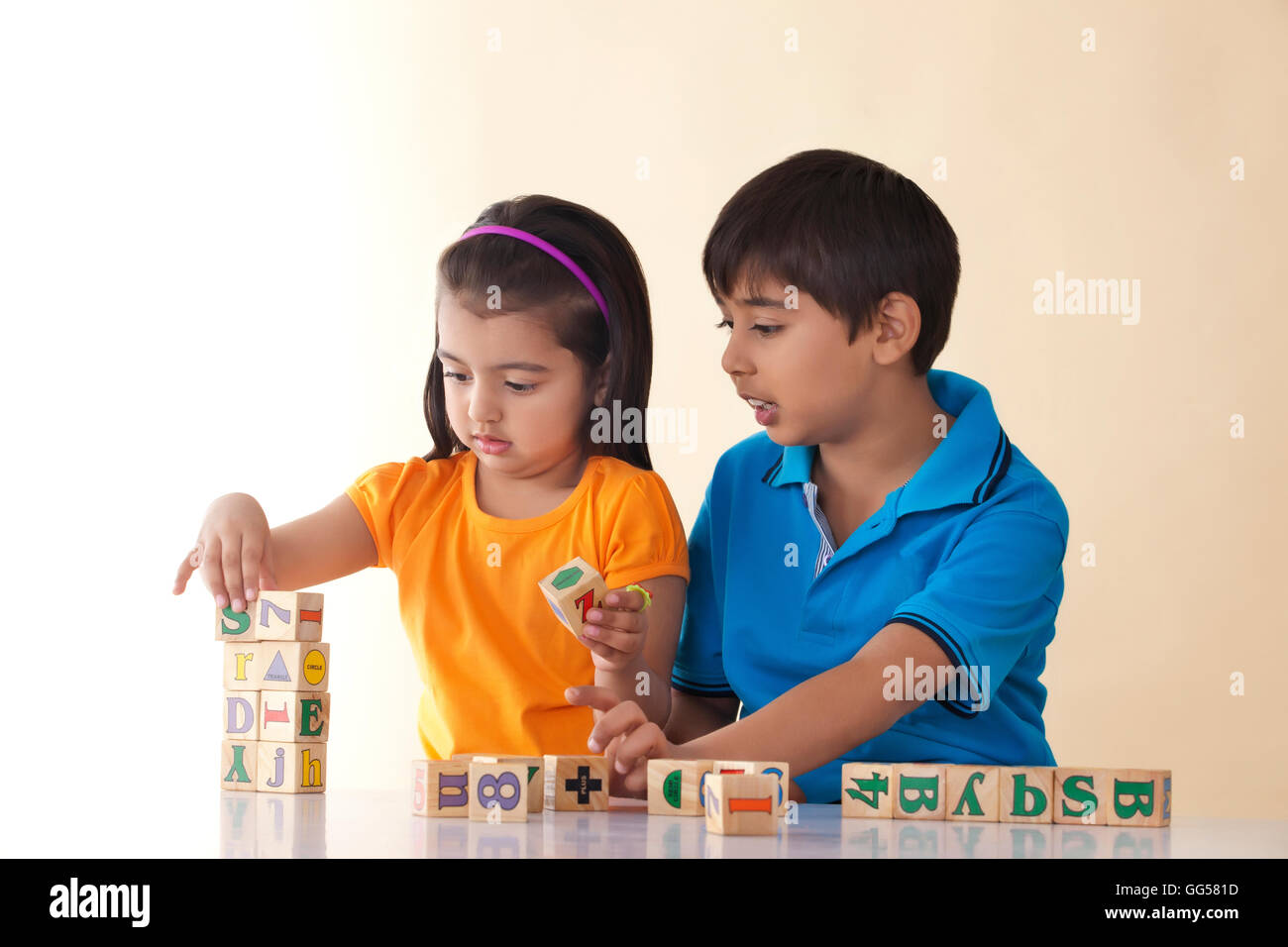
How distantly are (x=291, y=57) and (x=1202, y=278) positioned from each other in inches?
98.7

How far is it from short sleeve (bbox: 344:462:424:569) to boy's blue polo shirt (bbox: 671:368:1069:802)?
35 centimetres

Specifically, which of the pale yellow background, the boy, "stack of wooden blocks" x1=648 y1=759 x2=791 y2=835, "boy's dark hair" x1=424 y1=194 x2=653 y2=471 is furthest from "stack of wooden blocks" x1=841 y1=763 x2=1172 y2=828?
the pale yellow background

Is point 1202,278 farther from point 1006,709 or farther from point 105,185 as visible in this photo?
point 105,185

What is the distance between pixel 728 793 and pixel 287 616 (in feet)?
1.53

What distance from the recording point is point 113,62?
3803 millimetres

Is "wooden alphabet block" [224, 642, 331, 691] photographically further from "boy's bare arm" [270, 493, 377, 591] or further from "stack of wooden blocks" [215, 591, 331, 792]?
"boy's bare arm" [270, 493, 377, 591]

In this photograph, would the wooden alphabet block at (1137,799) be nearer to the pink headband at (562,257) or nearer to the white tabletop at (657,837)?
the white tabletop at (657,837)

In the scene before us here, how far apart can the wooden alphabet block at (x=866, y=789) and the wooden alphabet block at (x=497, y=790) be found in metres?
0.25

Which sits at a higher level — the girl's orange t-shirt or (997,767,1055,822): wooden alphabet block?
the girl's orange t-shirt

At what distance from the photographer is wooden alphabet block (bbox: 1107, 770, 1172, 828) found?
94 centimetres

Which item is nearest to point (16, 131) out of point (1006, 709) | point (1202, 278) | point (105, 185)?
point (105, 185)

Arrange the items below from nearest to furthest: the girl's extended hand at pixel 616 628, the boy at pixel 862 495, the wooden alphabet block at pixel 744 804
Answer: the wooden alphabet block at pixel 744 804, the girl's extended hand at pixel 616 628, the boy at pixel 862 495

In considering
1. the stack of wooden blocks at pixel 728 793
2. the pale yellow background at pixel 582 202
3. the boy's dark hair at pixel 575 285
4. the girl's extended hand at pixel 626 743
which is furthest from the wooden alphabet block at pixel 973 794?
the pale yellow background at pixel 582 202

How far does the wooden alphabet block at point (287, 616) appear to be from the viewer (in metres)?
1.11
